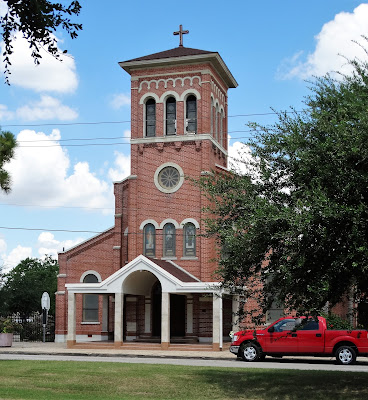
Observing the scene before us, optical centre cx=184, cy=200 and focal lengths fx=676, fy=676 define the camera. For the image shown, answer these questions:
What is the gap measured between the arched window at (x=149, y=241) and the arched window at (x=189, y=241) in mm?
1745

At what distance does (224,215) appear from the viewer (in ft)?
54.6

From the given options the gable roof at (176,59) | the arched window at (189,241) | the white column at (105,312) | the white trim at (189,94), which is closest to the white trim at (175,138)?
the white trim at (189,94)

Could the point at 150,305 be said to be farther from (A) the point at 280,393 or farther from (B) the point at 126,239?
(A) the point at 280,393

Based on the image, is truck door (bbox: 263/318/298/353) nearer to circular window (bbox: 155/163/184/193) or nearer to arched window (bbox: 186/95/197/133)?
circular window (bbox: 155/163/184/193)

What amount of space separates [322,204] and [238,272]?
3.42m

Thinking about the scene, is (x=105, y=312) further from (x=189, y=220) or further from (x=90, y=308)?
(x=189, y=220)

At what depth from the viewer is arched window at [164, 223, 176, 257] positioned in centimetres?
3628

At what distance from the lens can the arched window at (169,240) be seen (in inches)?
1428

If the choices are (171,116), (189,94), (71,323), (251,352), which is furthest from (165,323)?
(189,94)

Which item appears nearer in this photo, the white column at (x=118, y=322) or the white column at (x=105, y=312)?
the white column at (x=118, y=322)

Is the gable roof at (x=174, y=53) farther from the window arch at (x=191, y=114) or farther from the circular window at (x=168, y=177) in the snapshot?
the circular window at (x=168, y=177)

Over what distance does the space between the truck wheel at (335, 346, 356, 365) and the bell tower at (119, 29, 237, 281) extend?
12372 mm

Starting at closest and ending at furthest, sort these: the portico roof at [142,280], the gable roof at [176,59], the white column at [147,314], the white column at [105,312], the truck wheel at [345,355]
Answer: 1. the truck wheel at [345,355]
2. the portico roof at [142,280]
3. the white column at [147,314]
4. the gable roof at [176,59]
5. the white column at [105,312]

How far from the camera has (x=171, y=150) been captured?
1455 inches
